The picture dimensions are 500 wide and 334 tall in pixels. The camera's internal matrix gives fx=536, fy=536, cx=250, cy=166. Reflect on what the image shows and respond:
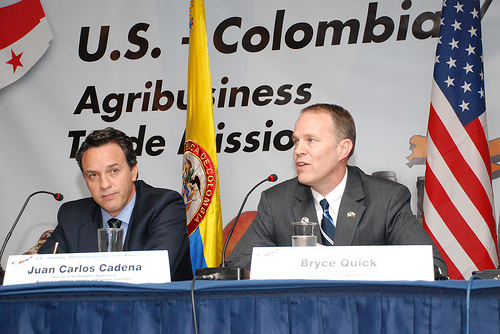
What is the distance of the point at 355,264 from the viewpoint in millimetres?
1431

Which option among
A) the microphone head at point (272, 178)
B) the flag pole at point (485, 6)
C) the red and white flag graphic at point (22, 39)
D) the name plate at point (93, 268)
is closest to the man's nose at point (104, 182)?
the microphone head at point (272, 178)

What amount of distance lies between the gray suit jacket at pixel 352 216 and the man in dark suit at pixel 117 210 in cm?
Answer: 40

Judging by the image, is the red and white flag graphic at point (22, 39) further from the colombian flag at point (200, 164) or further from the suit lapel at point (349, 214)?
the suit lapel at point (349, 214)

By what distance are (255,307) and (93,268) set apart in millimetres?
515

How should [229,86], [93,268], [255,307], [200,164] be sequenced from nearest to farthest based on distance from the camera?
[255,307] < [93,268] < [200,164] < [229,86]

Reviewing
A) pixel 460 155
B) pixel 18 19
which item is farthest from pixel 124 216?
pixel 18 19

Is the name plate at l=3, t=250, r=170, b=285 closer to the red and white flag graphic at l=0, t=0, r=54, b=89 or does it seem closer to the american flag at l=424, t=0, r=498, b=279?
the american flag at l=424, t=0, r=498, b=279

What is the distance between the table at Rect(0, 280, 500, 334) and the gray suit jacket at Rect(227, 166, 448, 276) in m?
0.79

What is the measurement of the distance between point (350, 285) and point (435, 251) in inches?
32.0

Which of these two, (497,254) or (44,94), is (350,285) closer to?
(497,254)

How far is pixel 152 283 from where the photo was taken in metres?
1.50

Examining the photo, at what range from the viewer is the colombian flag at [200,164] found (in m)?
3.41

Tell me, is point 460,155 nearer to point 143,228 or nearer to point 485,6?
point 485,6

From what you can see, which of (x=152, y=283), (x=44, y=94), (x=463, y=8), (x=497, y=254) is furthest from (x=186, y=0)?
(x=152, y=283)
